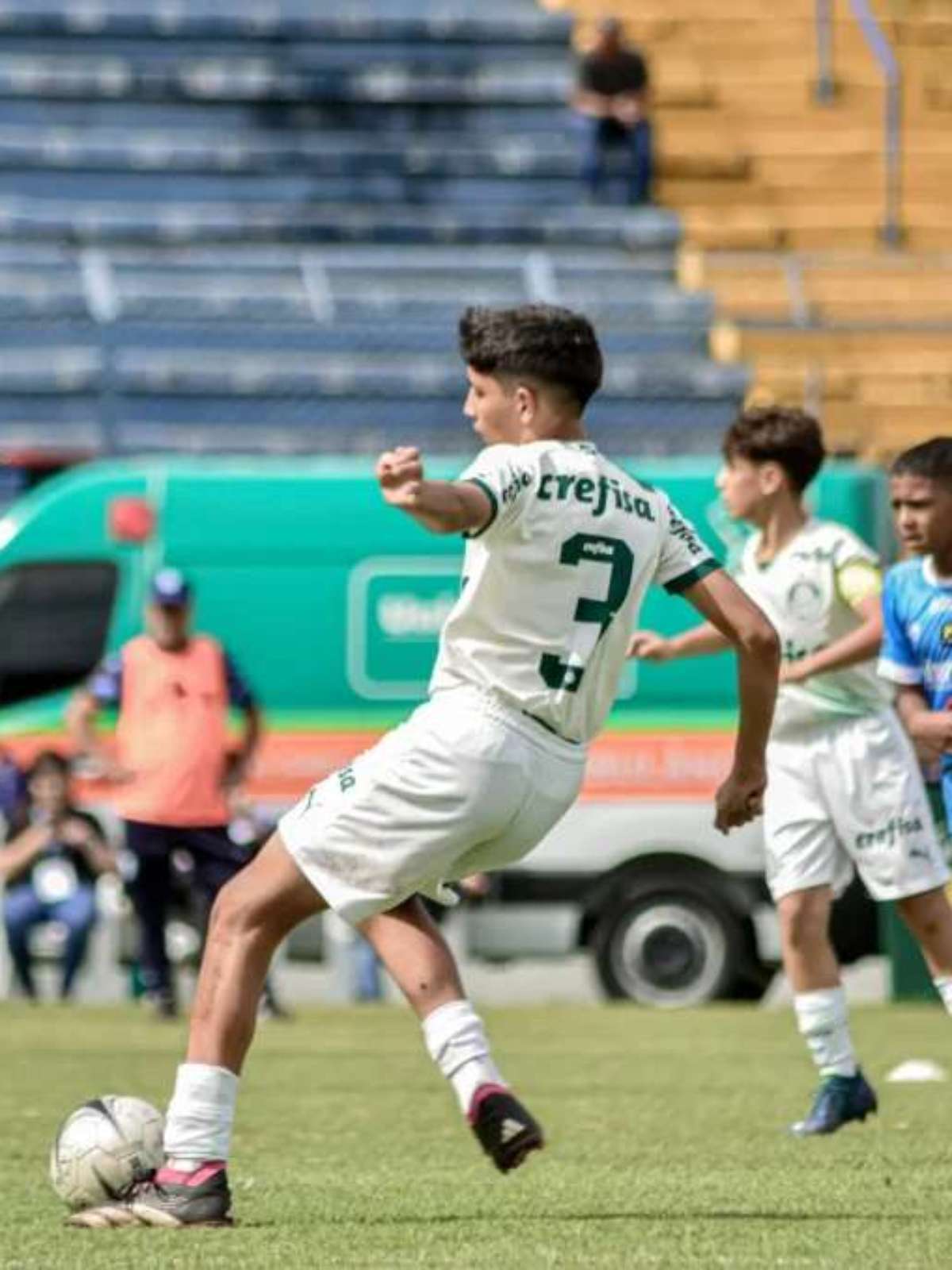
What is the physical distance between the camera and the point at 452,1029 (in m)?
7.39

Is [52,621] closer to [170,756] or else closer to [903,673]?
[170,756]

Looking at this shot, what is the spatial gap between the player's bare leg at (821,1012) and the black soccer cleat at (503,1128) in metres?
2.84

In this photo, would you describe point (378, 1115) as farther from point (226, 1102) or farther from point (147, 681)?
point (147, 681)

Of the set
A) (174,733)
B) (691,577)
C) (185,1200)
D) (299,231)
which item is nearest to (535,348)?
(691,577)

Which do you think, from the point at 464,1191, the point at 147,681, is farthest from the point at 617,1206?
the point at 147,681

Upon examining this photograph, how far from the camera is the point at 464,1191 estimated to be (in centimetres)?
836

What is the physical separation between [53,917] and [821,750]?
8.96 meters

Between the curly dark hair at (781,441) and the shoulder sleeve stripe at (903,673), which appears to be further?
the curly dark hair at (781,441)

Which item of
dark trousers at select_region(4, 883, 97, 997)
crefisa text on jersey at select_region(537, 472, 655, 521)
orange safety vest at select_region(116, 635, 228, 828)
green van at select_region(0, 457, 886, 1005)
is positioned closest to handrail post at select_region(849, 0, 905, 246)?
green van at select_region(0, 457, 886, 1005)

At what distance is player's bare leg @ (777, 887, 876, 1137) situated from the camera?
998 cm

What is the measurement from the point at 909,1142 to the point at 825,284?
18.3m

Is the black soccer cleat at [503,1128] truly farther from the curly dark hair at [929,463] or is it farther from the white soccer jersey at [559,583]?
the curly dark hair at [929,463]

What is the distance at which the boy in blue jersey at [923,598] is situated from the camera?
29.0 ft

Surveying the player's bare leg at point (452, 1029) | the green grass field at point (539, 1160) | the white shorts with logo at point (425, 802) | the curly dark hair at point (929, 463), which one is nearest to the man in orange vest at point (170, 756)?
the green grass field at point (539, 1160)
